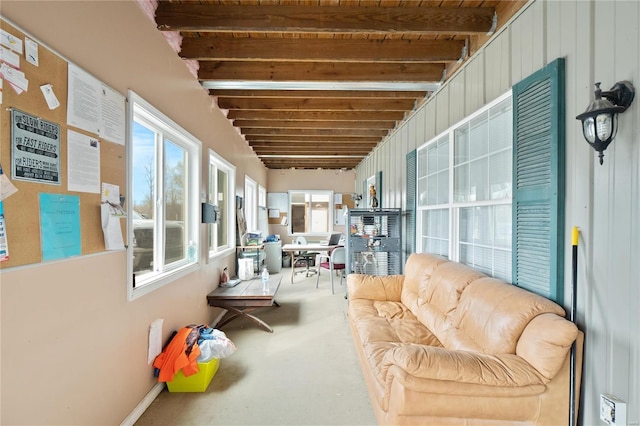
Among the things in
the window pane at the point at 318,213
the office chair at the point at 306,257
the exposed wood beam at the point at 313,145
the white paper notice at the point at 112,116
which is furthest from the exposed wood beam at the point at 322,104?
the window pane at the point at 318,213

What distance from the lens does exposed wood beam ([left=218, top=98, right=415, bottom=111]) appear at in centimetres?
372

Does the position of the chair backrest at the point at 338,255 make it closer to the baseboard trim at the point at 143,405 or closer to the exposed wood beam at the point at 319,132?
the exposed wood beam at the point at 319,132

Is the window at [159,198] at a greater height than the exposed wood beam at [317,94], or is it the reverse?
the exposed wood beam at [317,94]

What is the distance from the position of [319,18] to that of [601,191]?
6.96 feet

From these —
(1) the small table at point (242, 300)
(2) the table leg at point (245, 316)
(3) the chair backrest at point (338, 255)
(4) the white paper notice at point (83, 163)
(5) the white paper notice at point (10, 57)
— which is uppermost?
(5) the white paper notice at point (10, 57)

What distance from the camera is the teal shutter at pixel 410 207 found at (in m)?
3.65

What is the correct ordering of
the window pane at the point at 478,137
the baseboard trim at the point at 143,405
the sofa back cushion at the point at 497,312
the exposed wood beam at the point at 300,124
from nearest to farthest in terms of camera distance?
the sofa back cushion at the point at 497,312
the baseboard trim at the point at 143,405
the window pane at the point at 478,137
the exposed wood beam at the point at 300,124

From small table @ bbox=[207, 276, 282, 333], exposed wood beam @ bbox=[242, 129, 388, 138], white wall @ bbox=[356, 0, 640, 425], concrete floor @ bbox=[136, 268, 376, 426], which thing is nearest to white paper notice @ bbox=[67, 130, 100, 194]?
concrete floor @ bbox=[136, 268, 376, 426]

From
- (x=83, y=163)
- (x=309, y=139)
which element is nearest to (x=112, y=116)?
(x=83, y=163)

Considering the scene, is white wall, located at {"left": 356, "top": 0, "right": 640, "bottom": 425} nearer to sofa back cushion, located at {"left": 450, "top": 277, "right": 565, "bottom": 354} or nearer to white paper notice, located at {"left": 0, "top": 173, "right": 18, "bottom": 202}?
sofa back cushion, located at {"left": 450, "top": 277, "right": 565, "bottom": 354}

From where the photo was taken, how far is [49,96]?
4.03ft

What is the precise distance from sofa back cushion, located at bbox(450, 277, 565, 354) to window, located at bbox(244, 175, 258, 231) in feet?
15.1

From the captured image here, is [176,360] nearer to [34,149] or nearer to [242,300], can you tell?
[242,300]

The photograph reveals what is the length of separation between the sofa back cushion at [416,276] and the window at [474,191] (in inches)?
9.8
